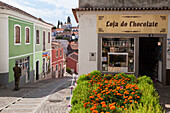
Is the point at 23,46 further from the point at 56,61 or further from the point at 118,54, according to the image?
the point at 56,61

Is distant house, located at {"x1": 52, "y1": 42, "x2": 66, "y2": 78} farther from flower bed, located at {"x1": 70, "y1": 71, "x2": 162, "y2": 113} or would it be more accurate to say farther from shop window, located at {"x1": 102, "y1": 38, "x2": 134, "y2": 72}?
flower bed, located at {"x1": 70, "y1": 71, "x2": 162, "y2": 113}

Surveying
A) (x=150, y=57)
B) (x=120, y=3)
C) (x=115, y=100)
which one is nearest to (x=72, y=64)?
(x=150, y=57)

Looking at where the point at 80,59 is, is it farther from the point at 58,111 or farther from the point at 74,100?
the point at 74,100

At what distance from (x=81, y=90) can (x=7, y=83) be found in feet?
36.2

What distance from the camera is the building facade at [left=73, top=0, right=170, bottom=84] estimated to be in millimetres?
12383

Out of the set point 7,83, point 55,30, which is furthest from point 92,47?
point 55,30

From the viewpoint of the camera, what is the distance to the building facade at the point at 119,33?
40.6ft

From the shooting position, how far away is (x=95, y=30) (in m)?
12.6

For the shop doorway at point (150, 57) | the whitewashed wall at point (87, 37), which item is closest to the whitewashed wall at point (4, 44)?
the whitewashed wall at point (87, 37)

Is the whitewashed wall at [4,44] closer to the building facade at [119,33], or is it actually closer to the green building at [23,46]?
the green building at [23,46]

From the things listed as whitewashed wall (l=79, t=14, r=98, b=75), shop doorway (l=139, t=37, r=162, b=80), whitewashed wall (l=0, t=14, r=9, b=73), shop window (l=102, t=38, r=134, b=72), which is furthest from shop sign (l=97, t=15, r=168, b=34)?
whitewashed wall (l=0, t=14, r=9, b=73)

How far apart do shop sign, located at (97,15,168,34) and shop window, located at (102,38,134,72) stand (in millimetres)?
564

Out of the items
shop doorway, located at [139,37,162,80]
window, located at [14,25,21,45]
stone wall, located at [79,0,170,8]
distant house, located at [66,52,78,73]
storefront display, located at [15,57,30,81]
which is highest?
stone wall, located at [79,0,170,8]

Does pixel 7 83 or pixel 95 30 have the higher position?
pixel 95 30
